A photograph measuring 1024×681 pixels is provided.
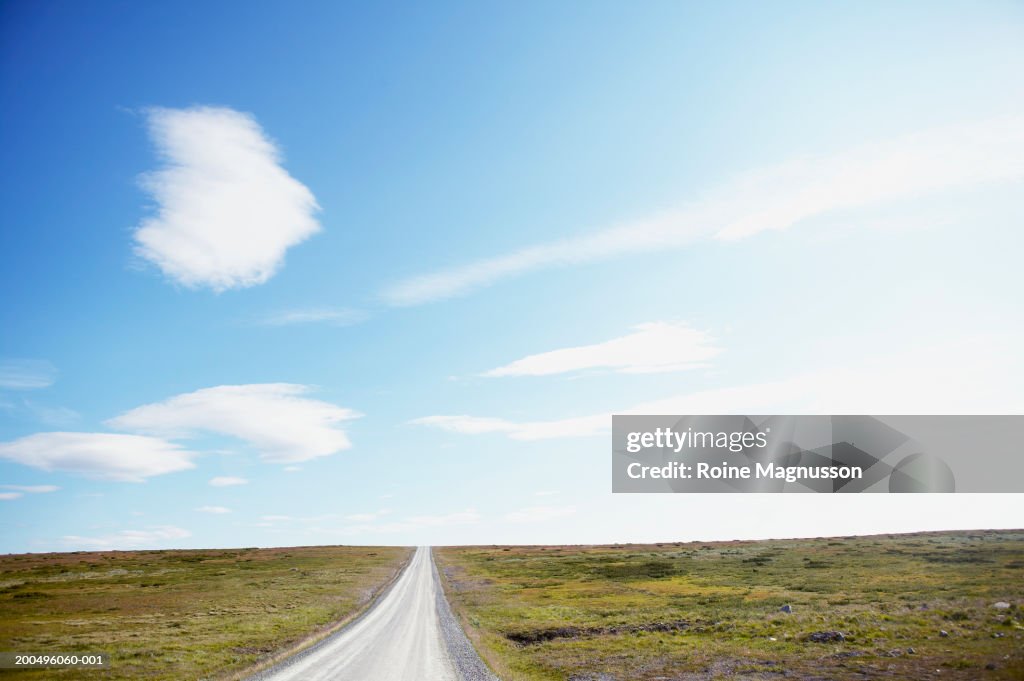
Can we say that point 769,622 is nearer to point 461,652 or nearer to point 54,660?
point 461,652

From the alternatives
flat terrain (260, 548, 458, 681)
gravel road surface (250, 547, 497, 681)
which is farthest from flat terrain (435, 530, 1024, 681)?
flat terrain (260, 548, 458, 681)

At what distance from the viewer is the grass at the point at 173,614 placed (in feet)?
107

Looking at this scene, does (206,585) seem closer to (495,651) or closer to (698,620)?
(495,651)

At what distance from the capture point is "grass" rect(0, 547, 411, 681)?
32.6 metres

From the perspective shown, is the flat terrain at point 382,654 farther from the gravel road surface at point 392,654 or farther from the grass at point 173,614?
the grass at point 173,614

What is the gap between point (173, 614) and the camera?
5097cm

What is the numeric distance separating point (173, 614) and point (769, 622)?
169 ft

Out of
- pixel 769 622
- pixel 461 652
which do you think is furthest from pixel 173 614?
pixel 769 622

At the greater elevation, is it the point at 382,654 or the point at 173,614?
the point at 382,654

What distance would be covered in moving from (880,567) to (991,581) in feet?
63.9

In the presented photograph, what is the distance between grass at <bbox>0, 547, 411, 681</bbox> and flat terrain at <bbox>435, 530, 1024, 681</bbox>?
549 inches

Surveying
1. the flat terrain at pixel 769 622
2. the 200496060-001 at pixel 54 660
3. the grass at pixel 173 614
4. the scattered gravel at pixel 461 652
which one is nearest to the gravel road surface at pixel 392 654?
Answer: the scattered gravel at pixel 461 652

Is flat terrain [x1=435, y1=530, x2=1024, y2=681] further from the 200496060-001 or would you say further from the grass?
the 200496060-001

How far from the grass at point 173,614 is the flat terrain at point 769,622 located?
1395cm
